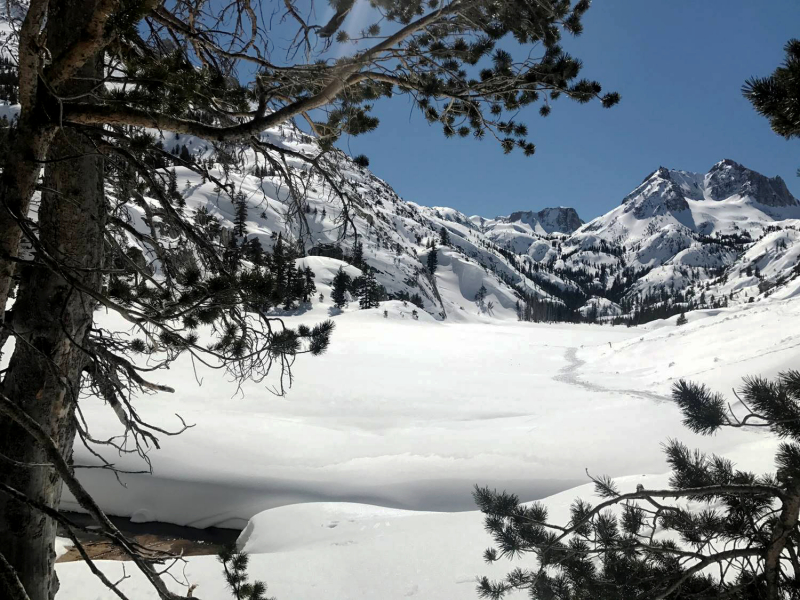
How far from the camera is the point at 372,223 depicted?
4.13 m

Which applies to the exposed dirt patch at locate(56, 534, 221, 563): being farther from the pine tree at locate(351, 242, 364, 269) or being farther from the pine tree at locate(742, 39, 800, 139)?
the pine tree at locate(742, 39, 800, 139)

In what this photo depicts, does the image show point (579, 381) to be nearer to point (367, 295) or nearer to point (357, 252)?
point (357, 252)

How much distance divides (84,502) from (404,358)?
871 inches

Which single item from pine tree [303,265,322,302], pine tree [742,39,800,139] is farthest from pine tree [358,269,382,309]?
pine tree [742,39,800,139]

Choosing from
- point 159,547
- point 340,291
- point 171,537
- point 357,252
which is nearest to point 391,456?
point 171,537

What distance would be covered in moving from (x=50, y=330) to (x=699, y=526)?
3732 mm

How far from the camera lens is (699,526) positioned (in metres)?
1.94

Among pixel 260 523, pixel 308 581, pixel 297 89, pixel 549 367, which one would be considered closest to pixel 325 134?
pixel 297 89

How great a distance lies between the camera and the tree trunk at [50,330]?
2.28 meters

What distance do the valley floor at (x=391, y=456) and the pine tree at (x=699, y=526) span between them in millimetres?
3006

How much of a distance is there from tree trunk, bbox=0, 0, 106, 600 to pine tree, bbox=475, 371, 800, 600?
2.63 meters

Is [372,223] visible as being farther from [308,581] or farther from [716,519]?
[308,581]

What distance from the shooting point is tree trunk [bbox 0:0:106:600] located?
2.28m

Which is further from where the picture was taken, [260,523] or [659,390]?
[659,390]
